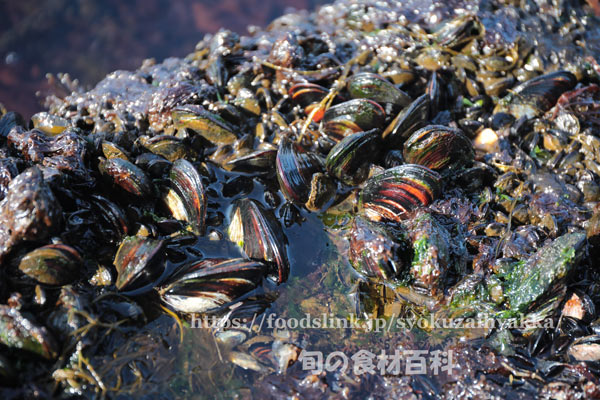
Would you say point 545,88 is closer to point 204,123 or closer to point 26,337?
point 204,123

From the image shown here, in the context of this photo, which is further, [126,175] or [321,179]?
[321,179]

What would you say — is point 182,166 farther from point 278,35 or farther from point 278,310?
point 278,35

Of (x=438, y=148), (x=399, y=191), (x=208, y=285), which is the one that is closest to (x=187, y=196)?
(x=208, y=285)

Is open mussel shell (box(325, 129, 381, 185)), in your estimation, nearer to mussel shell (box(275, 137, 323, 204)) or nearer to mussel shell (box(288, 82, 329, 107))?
mussel shell (box(275, 137, 323, 204))

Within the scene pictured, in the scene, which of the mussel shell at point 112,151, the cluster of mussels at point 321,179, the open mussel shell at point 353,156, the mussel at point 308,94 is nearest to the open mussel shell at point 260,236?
the cluster of mussels at point 321,179

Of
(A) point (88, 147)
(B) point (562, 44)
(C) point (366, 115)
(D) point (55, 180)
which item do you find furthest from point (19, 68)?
(B) point (562, 44)

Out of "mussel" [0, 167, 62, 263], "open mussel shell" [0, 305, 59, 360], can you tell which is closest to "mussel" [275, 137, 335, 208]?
"mussel" [0, 167, 62, 263]

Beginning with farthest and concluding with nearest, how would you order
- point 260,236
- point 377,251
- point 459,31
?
1. point 459,31
2. point 260,236
3. point 377,251
